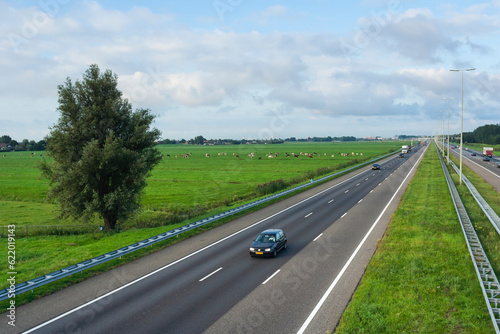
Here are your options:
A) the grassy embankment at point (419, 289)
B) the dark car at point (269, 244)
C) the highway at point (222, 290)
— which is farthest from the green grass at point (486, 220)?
the dark car at point (269, 244)

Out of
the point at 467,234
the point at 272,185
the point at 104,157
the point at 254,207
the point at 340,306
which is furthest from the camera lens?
the point at 272,185

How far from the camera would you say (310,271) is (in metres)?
17.4

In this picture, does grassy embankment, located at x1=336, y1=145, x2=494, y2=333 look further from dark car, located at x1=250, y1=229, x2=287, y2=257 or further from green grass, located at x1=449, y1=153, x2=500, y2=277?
dark car, located at x1=250, y1=229, x2=287, y2=257

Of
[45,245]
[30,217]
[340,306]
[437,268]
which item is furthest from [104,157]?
[437,268]

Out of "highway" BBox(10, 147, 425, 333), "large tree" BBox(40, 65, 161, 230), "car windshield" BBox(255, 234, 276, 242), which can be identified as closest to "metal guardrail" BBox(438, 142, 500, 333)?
"highway" BBox(10, 147, 425, 333)

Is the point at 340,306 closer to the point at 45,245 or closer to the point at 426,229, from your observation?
the point at 426,229

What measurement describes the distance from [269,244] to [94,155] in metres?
16.9

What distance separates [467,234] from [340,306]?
1390cm

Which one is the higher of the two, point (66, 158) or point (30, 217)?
point (66, 158)

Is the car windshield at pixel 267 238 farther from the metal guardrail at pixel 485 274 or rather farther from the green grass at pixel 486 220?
the green grass at pixel 486 220

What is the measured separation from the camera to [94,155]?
92.9 feet

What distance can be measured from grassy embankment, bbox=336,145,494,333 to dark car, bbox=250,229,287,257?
513 cm

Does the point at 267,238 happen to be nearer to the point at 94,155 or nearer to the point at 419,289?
the point at 419,289

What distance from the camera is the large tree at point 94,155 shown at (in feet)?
93.7
